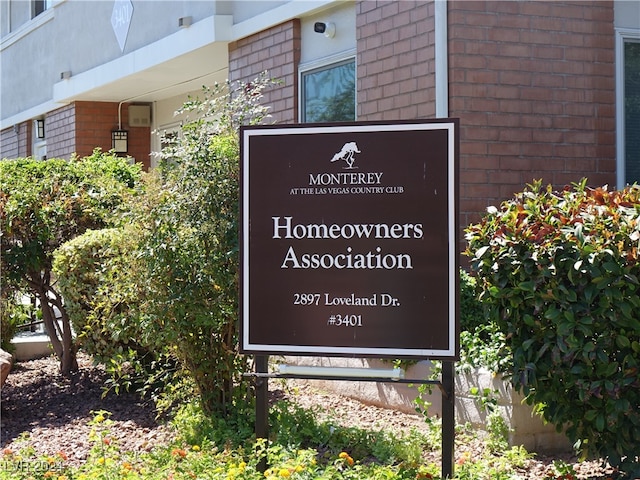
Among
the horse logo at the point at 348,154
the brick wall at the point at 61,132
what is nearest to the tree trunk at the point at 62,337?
the horse logo at the point at 348,154

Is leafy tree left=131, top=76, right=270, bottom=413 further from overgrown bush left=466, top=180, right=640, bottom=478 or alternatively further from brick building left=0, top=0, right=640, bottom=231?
brick building left=0, top=0, right=640, bottom=231

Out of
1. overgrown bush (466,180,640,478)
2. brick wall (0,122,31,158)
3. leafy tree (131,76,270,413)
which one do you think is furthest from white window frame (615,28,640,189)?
brick wall (0,122,31,158)

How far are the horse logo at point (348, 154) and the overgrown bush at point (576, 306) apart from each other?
0.80 metres

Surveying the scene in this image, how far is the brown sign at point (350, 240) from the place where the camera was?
4980 millimetres

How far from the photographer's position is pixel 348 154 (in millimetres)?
5148

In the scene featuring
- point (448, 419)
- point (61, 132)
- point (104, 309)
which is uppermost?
point (61, 132)

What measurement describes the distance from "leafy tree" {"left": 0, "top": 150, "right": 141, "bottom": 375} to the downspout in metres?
2.79

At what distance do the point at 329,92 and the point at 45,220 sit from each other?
2.87 meters

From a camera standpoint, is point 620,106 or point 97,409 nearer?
point 97,409

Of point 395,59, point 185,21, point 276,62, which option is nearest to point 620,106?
point 395,59

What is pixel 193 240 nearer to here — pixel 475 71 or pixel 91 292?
pixel 91 292

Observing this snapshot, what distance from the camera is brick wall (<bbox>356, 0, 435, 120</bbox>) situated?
769 cm

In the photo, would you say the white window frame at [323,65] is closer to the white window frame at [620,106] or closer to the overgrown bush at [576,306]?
the white window frame at [620,106]

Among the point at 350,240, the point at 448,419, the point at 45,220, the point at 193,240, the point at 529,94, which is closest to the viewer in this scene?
the point at 448,419
